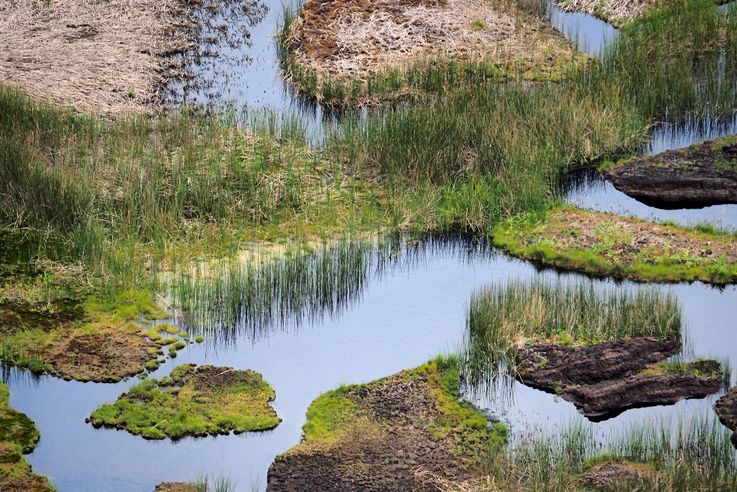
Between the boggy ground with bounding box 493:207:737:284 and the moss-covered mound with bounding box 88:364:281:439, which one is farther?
the boggy ground with bounding box 493:207:737:284

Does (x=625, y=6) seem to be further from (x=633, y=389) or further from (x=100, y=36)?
(x=633, y=389)

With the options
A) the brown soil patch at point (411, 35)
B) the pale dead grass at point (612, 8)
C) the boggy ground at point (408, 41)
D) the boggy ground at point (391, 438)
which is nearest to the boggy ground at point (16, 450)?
the boggy ground at point (391, 438)

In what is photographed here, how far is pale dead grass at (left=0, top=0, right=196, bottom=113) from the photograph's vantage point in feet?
58.1

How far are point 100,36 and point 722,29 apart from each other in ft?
29.6

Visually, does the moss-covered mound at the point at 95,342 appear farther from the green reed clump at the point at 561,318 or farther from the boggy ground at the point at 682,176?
the boggy ground at the point at 682,176

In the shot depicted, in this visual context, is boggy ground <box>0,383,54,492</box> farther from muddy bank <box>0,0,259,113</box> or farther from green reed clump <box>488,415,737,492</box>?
muddy bank <box>0,0,259,113</box>

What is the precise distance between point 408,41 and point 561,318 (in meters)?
8.51

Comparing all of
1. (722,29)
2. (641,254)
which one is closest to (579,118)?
(641,254)

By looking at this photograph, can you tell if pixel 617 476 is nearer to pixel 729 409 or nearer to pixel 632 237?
pixel 729 409

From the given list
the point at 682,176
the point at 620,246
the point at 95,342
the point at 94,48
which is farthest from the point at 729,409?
the point at 94,48

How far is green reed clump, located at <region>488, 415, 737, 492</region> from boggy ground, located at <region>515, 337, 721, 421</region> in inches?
17.8

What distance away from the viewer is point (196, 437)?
36.3 ft

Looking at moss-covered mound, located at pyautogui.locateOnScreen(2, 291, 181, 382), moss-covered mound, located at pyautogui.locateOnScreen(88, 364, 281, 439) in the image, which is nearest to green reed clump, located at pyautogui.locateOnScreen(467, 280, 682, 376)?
moss-covered mound, located at pyautogui.locateOnScreen(88, 364, 281, 439)

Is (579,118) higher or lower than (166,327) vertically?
higher
